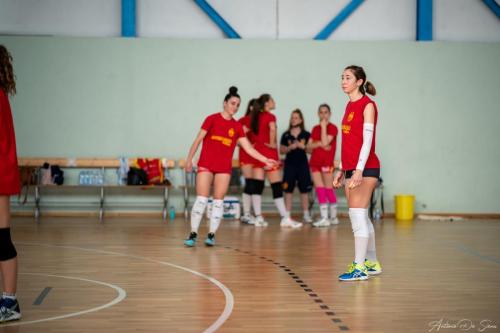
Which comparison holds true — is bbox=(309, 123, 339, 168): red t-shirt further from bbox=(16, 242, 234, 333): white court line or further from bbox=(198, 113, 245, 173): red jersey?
bbox=(16, 242, 234, 333): white court line

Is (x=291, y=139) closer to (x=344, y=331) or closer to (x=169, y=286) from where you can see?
(x=169, y=286)

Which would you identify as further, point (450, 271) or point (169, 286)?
point (450, 271)

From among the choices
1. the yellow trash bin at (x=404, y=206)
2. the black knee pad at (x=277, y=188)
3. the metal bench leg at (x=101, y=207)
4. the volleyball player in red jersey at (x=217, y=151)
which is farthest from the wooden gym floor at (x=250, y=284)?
the yellow trash bin at (x=404, y=206)

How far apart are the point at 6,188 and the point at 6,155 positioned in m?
0.19

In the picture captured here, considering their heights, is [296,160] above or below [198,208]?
above

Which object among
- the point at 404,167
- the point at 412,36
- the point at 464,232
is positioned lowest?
the point at 464,232

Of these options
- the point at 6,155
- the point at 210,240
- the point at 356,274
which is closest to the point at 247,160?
the point at 210,240

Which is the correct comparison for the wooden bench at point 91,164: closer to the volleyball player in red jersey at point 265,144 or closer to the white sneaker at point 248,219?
the white sneaker at point 248,219

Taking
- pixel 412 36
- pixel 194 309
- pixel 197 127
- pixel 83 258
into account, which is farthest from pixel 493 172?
pixel 194 309

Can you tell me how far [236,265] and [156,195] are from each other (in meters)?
6.66

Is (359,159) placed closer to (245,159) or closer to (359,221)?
(359,221)

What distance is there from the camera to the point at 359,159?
5500mm

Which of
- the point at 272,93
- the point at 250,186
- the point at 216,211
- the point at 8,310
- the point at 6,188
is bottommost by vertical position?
the point at 8,310

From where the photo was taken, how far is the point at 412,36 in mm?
13352
